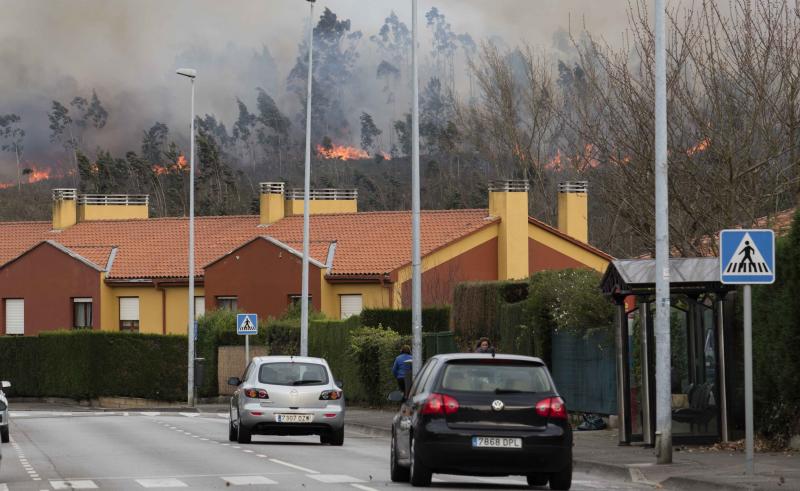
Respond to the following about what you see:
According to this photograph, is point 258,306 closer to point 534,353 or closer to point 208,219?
point 208,219

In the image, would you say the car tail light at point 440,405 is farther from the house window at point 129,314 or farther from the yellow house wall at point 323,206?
the yellow house wall at point 323,206

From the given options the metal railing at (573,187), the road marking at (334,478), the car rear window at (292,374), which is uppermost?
the metal railing at (573,187)

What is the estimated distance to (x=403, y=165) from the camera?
144m

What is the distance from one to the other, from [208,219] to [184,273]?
7.59 meters

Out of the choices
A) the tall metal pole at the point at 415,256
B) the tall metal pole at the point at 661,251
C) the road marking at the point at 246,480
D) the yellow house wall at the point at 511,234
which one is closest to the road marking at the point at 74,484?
the road marking at the point at 246,480

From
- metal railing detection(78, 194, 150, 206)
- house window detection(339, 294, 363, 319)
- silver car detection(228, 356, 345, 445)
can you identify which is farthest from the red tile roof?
silver car detection(228, 356, 345, 445)

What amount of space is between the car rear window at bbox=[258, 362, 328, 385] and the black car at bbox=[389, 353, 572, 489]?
34.7 feet

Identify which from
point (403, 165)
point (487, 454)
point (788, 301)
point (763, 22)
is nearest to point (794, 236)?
point (788, 301)

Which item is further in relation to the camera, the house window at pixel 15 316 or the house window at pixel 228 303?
the house window at pixel 15 316

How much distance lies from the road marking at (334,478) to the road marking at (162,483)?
172 centimetres

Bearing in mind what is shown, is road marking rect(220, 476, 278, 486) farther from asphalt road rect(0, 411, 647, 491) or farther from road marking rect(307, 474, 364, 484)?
road marking rect(307, 474, 364, 484)

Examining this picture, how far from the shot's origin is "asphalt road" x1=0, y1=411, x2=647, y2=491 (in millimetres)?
19356

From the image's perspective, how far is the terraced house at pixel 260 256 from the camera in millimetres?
61906

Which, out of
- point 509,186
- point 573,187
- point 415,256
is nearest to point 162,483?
point 415,256
